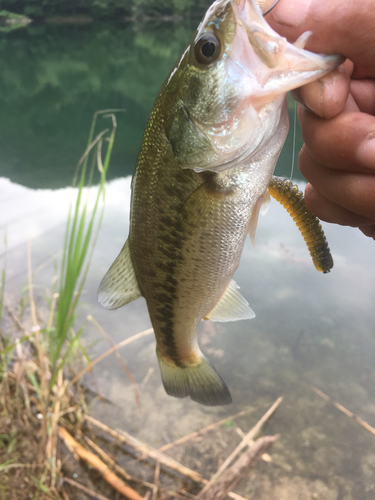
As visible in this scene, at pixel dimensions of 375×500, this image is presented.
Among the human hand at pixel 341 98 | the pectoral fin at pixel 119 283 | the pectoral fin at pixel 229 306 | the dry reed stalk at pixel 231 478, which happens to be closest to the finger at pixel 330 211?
the human hand at pixel 341 98

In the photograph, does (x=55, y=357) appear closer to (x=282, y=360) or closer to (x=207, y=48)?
(x=207, y=48)

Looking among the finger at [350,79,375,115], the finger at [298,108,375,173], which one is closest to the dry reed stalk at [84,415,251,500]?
the finger at [298,108,375,173]

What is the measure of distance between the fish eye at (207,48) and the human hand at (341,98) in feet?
0.51

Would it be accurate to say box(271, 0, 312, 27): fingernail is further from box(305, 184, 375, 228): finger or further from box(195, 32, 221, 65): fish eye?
box(305, 184, 375, 228): finger

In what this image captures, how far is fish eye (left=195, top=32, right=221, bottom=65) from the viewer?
1030 millimetres

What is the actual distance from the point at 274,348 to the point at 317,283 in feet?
4.66

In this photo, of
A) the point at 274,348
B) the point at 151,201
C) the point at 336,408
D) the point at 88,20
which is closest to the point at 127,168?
the point at 274,348

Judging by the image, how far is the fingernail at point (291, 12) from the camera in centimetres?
92

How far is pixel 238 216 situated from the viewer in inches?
47.1

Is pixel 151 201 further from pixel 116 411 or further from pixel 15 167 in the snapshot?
pixel 15 167

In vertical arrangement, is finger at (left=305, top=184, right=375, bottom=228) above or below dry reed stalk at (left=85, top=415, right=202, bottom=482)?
above

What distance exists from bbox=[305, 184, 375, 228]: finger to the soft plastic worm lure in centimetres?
9

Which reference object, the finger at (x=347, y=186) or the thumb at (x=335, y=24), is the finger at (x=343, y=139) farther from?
the thumb at (x=335, y=24)

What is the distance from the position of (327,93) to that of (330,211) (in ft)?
1.95
